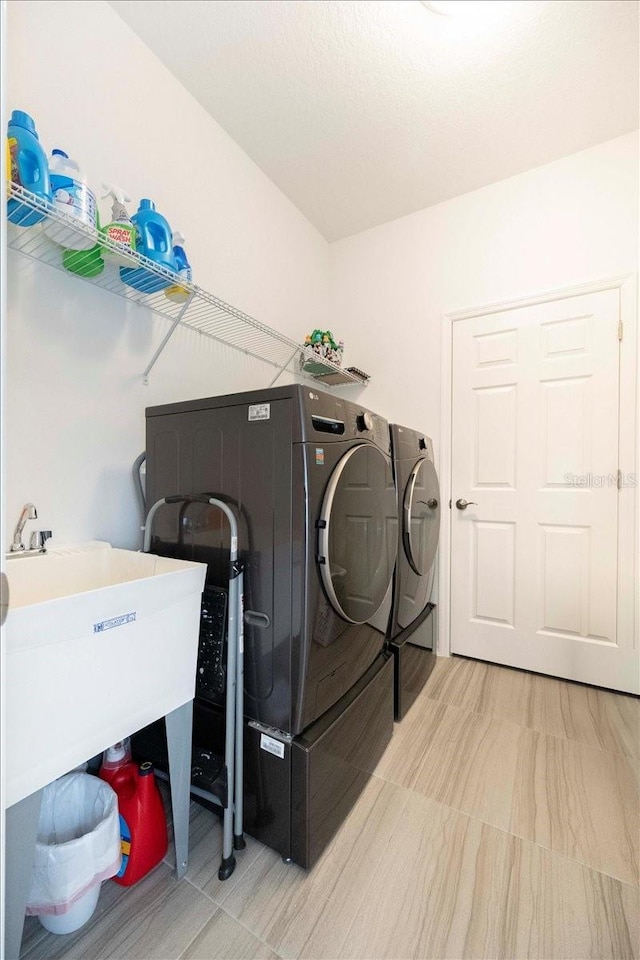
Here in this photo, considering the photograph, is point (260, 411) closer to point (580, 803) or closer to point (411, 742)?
point (411, 742)

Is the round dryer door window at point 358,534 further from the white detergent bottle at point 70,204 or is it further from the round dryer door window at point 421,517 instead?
the white detergent bottle at point 70,204

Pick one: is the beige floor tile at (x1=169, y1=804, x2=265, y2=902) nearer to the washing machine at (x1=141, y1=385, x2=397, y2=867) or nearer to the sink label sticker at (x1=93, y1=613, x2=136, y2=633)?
the washing machine at (x1=141, y1=385, x2=397, y2=867)

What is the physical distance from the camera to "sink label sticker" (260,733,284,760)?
3.69ft

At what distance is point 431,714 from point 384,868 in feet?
2.82

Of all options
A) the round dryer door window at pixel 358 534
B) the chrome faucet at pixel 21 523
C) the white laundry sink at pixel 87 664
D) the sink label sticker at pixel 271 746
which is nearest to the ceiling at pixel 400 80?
the round dryer door window at pixel 358 534

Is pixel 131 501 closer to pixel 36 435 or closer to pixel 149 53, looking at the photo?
pixel 36 435

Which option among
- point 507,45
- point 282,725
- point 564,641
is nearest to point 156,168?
point 507,45

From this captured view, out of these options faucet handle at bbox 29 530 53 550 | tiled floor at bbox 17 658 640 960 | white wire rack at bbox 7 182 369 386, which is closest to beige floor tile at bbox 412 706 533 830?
tiled floor at bbox 17 658 640 960

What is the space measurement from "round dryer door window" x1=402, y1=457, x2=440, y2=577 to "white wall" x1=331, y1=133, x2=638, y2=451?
47cm

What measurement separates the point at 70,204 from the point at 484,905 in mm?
2202

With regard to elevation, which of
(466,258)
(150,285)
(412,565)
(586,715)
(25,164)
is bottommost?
(586,715)

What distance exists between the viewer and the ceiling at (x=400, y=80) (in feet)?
4.99

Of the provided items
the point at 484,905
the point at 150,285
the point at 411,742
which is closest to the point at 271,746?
the point at 484,905

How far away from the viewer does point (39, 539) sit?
1.24m
